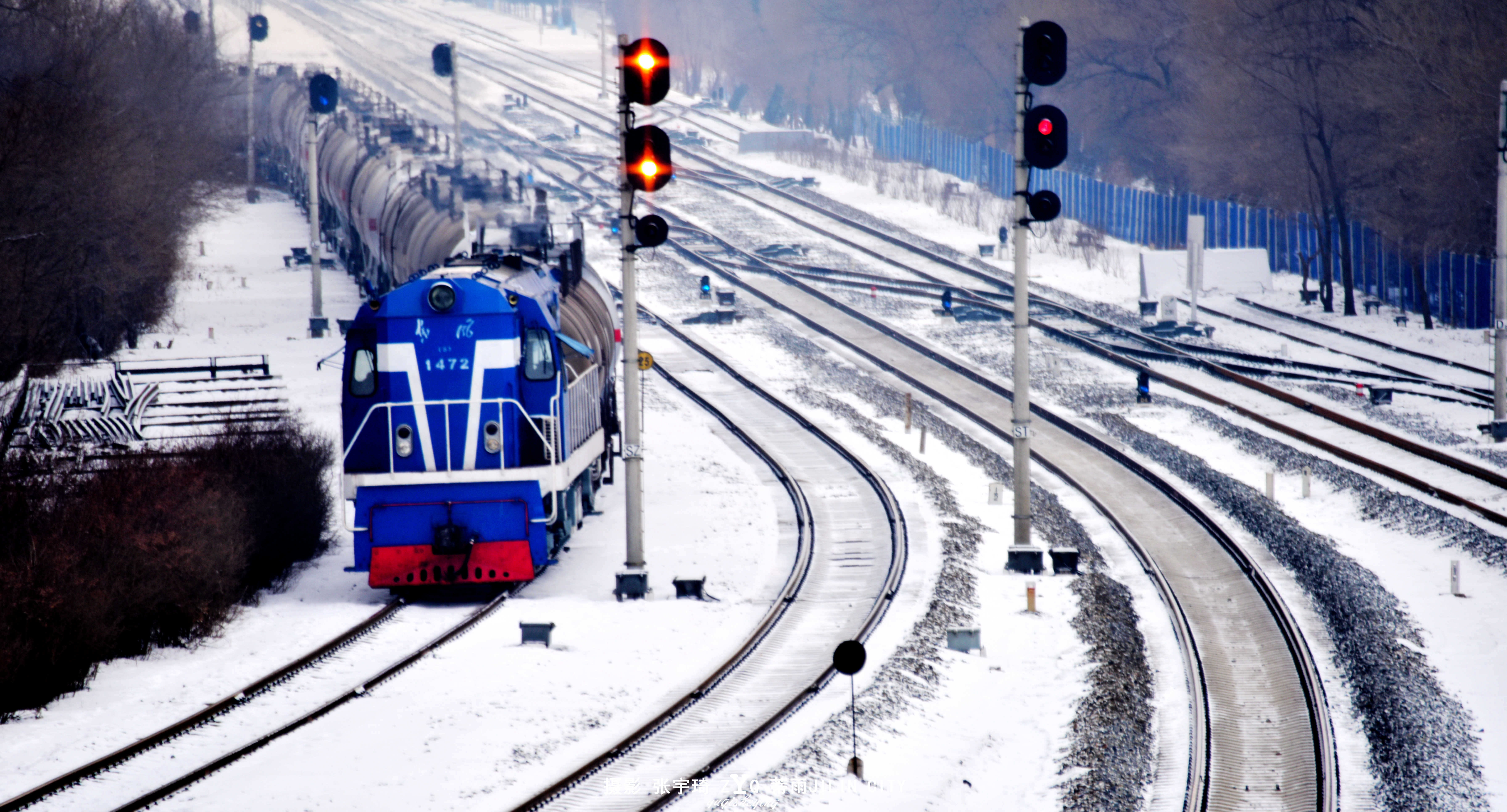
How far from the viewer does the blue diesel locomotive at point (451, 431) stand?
1712 cm

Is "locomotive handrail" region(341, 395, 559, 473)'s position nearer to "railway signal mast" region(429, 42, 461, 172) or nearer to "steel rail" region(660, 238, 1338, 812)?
"steel rail" region(660, 238, 1338, 812)

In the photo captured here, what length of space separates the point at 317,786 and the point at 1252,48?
41779mm

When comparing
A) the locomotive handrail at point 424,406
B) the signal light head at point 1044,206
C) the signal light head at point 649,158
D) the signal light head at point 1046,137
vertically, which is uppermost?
the signal light head at point 1046,137

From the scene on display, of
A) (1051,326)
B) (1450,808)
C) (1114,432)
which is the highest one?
(1051,326)

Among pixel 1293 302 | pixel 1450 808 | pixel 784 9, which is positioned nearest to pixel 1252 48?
pixel 1293 302

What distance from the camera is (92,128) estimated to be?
1180 inches

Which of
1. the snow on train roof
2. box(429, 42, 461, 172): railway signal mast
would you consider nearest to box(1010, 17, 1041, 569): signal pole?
the snow on train roof

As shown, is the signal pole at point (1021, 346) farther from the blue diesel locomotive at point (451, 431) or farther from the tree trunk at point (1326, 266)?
the tree trunk at point (1326, 266)

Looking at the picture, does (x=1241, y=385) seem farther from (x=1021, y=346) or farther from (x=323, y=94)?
(x=323, y=94)

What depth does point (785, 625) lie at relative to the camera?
55.4 ft

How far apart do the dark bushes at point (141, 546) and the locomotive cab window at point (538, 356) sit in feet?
12.5

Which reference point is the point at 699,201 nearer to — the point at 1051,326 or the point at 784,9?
the point at 1051,326

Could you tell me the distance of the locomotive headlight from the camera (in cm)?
1695

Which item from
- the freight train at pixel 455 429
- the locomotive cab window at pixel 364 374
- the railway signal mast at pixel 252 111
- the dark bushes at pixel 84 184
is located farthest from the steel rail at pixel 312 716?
the railway signal mast at pixel 252 111
